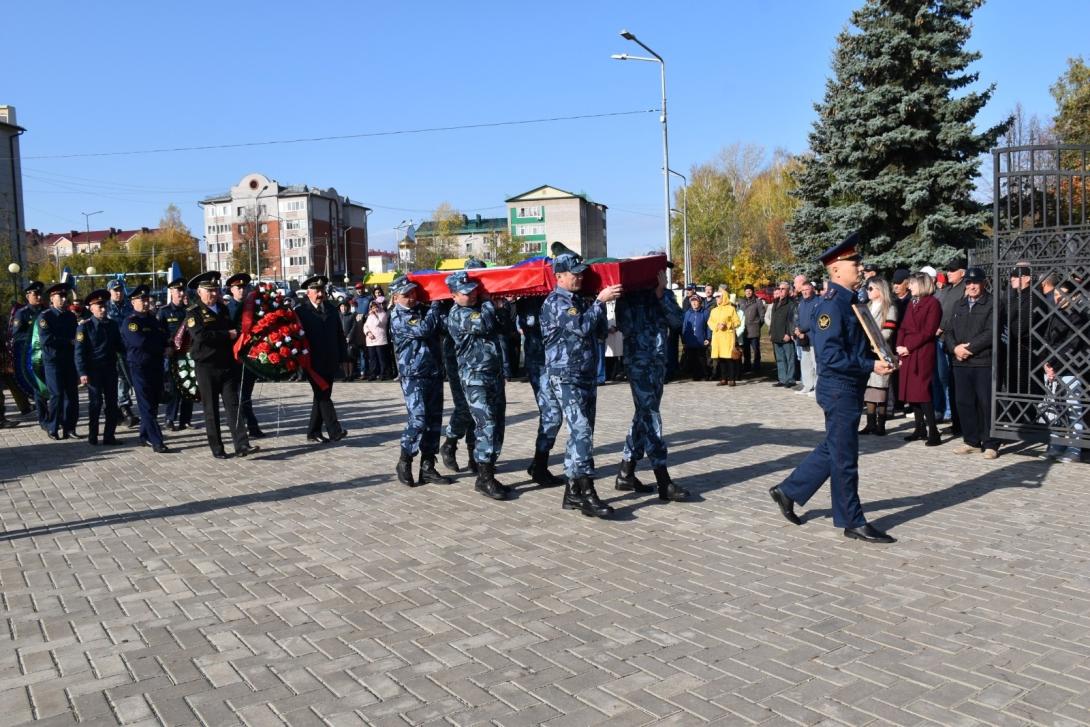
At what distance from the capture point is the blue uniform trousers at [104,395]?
11891mm

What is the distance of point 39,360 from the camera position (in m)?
13.1

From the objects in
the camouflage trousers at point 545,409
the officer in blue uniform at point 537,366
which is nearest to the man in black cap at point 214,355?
the officer in blue uniform at point 537,366

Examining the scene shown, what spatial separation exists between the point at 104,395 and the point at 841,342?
992 cm

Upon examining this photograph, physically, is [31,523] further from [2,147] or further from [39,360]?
[2,147]

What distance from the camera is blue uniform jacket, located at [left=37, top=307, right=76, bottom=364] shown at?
40.4 feet

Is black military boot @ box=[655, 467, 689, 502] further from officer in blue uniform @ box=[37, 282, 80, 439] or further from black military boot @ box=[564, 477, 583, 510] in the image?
officer in blue uniform @ box=[37, 282, 80, 439]

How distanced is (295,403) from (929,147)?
1683cm

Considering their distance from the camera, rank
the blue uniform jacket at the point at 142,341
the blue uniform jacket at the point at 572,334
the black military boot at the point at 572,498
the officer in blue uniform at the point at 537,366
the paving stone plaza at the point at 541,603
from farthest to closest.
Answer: the blue uniform jacket at the point at 142,341, the officer in blue uniform at the point at 537,366, the black military boot at the point at 572,498, the blue uniform jacket at the point at 572,334, the paving stone plaza at the point at 541,603

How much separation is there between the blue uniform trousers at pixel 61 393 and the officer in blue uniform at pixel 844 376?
1063 centimetres

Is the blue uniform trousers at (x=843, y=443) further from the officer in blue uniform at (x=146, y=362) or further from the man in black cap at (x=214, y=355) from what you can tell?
the officer in blue uniform at (x=146, y=362)

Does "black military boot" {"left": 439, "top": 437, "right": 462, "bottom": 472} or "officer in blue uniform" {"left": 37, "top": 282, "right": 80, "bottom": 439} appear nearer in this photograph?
"black military boot" {"left": 439, "top": 437, "right": 462, "bottom": 472}

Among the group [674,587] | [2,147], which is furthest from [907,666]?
[2,147]

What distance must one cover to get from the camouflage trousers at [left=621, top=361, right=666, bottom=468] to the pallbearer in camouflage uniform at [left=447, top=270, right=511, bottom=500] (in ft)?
4.15

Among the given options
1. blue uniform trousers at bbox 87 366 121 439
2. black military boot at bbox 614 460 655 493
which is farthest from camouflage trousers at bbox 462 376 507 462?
blue uniform trousers at bbox 87 366 121 439
